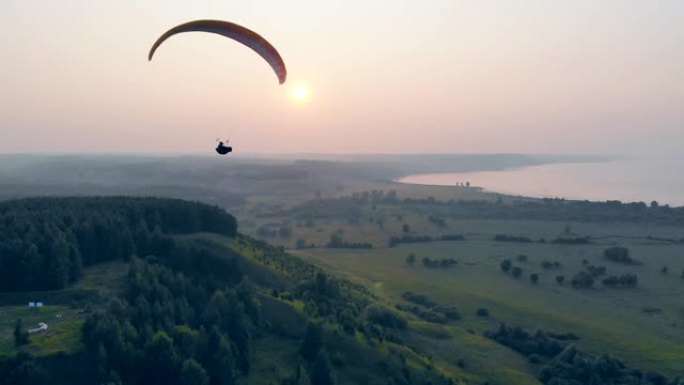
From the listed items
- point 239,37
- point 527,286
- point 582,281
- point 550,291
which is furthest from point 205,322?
point 582,281

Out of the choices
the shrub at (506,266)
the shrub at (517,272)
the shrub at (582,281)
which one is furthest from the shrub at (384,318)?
the shrub at (506,266)

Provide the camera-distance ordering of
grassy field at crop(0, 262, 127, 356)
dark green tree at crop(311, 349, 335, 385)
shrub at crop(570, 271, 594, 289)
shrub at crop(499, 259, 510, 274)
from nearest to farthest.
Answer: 1. grassy field at crop(0, 262, 127, 356)
2. dark green tree at crop(311, 349, 335, 385)
3. shrub at crop(570, 271, 594, 289)
4. shrub at crop(499, 259, 510, 274)

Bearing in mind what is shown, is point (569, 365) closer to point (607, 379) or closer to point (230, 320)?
point (607, 379)

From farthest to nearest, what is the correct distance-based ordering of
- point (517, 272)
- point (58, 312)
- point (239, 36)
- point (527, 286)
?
point (517, 272) → point (527, 286) → point (58, 312) → point (239, 36)

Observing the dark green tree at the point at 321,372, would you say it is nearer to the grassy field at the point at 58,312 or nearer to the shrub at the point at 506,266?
the grassy field at the point at 58,312

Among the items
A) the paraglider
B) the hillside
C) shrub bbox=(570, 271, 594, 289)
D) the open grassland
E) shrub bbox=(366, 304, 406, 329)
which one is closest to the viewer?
the paraglider

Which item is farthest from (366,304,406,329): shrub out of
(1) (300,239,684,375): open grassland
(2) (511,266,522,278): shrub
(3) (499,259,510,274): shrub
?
(3) (499,259,510,274): shrub

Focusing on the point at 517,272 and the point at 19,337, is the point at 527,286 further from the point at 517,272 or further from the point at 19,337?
the point at 19,337

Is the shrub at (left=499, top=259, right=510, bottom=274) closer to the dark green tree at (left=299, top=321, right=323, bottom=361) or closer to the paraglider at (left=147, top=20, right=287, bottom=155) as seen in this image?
the dark green tree at (left=299, top=321, right=323, bottom=361)
